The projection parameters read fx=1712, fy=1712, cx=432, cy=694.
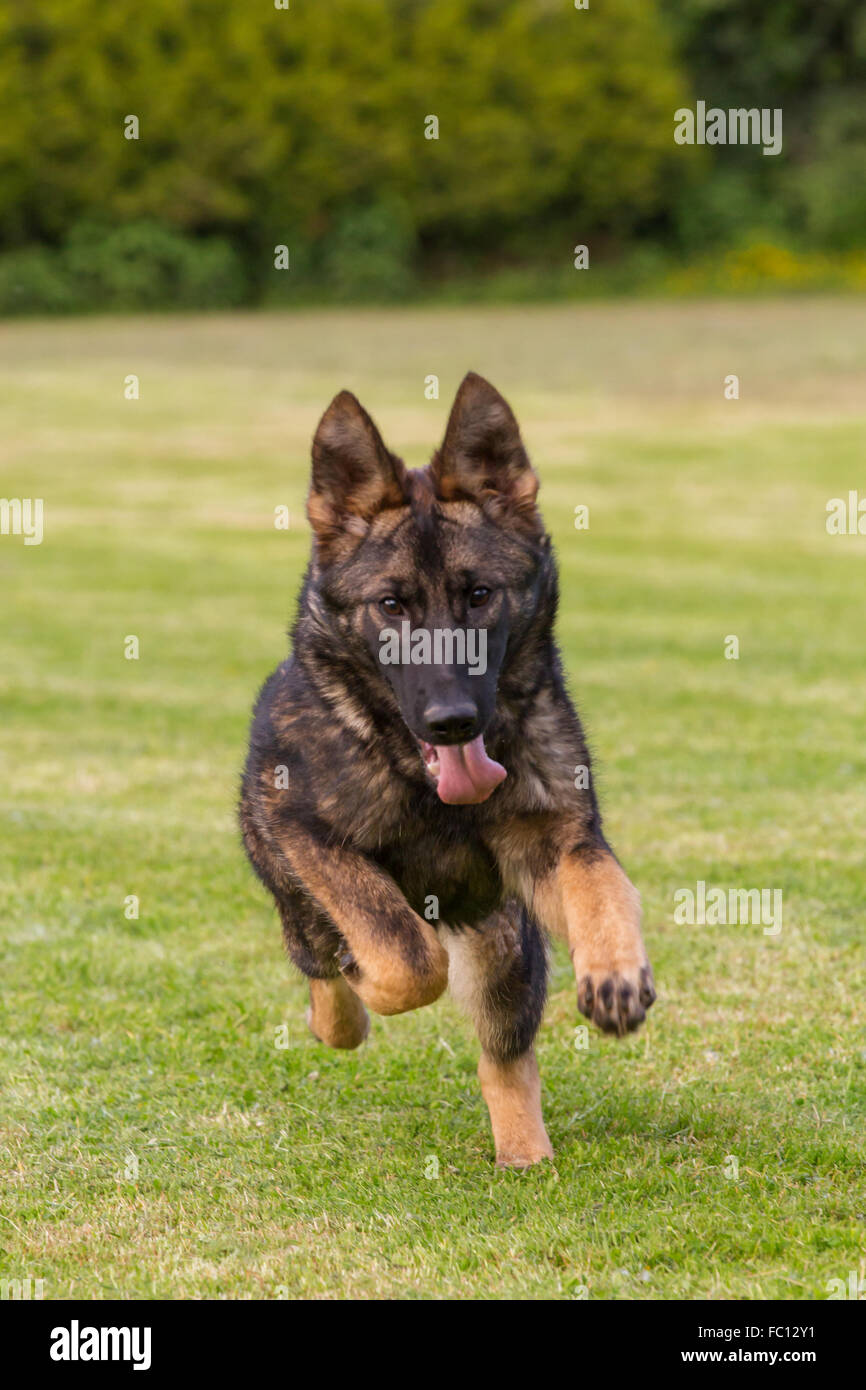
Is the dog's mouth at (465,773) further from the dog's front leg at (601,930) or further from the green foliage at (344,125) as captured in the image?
the green foliage at (344,125)

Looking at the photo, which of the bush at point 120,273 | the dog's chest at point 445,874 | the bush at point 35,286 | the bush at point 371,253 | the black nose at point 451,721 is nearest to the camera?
the black nose at point 451,721

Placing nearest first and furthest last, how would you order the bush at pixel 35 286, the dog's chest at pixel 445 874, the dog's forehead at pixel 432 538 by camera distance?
the dog's forehead at pixel 432 538, the dog's chest at pixel 445 874, the bush at pixel 35 286

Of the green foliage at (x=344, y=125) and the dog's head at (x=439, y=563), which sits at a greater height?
the green foliage at (x=344, y=125)

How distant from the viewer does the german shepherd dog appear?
4.43 metres

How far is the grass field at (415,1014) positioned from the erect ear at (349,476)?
1835 millimetres

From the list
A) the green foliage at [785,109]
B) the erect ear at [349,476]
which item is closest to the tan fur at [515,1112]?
the erect ear at [349,476]

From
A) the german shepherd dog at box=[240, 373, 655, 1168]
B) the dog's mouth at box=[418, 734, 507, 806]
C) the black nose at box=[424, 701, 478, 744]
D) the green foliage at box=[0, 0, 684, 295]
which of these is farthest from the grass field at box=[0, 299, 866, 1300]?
the green foliage at box=[0, 0, 684, 295]

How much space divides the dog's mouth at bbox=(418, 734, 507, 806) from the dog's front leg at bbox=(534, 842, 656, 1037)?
0.31 m

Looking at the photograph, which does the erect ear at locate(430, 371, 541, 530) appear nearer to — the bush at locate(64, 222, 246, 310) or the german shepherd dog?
the german shepherd dog

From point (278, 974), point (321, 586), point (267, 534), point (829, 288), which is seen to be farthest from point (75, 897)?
point (829, 288)

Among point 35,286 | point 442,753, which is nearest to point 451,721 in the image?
point 442,753

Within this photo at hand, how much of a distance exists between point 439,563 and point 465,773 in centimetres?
56

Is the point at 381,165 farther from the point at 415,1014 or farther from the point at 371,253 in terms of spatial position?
the point at 415,1014

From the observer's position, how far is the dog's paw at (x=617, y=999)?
4043 millimetres
